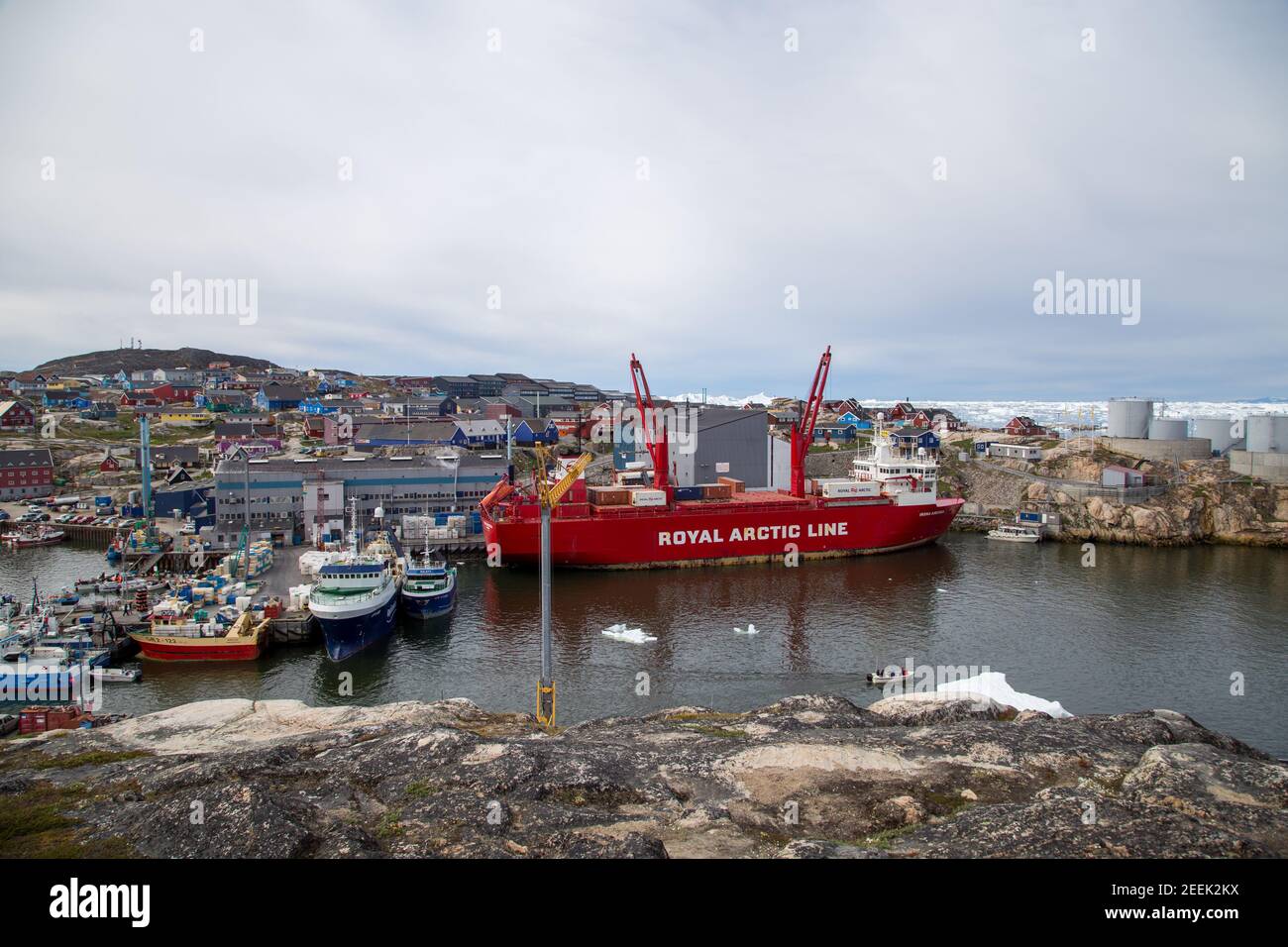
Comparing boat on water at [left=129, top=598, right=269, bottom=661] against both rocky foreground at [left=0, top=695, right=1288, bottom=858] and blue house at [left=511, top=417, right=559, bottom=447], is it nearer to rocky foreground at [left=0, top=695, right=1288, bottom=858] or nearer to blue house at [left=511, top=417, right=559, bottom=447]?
rocky foreground at [left=0, top=695, right=1288, bottom=858]

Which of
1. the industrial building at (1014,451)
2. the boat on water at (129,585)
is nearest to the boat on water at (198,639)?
the boat on water at (129,585)

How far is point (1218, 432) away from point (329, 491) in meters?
60.3

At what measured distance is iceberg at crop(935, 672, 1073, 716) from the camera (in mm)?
15059

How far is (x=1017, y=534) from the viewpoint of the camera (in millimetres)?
41188

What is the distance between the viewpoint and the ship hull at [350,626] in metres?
21.0

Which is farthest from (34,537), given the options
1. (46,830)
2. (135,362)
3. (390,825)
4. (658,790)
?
(135,362)

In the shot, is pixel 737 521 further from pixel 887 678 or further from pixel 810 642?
pixel 887 678

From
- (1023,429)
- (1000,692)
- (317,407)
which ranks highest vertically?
(317,407)

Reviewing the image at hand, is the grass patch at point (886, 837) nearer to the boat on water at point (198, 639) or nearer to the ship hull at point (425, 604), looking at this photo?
the boat on water at point (198, 639)

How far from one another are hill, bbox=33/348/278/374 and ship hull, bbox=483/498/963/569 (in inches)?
4273

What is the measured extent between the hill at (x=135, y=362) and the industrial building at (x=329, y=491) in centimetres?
9430

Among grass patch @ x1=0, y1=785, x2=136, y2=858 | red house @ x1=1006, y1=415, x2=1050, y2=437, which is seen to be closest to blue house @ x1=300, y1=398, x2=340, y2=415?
red house @ x1=1006, y1=415, x2=1050, y2=437

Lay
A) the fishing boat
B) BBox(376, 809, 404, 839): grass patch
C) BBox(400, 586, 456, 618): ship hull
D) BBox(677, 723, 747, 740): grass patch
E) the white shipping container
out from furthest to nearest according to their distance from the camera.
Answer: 1. the white shipping container
2. BBox(400, 586, 456, 618): ship hull
3. the fishing boat
4. BBox(677, 723, 747, 740): grass patch
5. BBox(376, 809, 404, 839): grass patch
